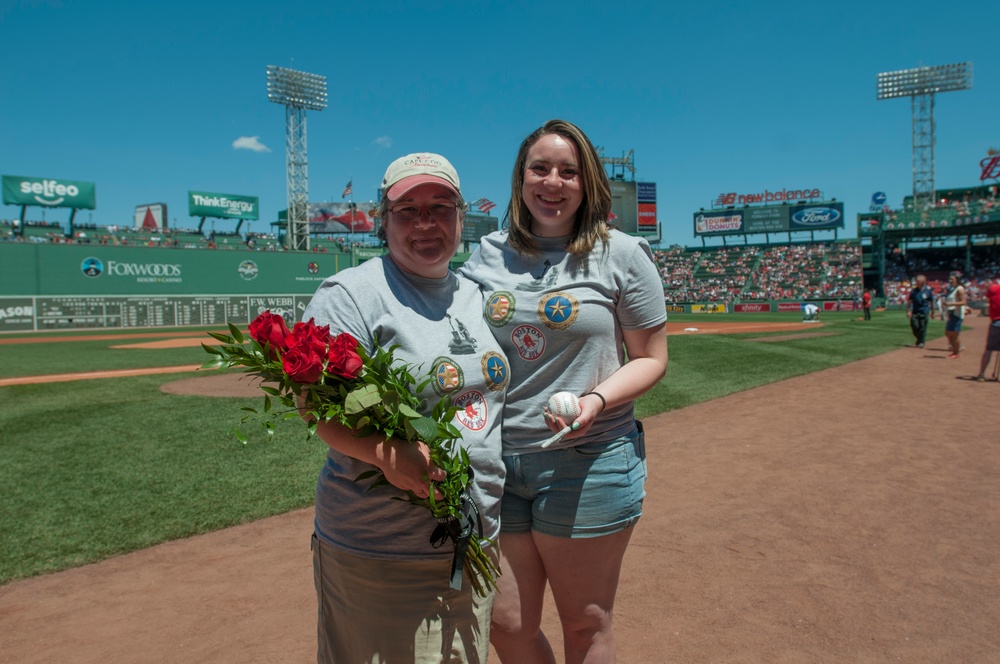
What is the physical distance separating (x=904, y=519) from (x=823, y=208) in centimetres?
6012

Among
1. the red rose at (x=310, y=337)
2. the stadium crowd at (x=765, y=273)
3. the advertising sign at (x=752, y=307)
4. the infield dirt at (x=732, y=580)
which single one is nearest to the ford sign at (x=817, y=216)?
the stadium crowd at (x=765, y=273)

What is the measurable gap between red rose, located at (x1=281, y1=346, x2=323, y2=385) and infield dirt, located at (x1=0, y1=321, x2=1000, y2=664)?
198 centimetres

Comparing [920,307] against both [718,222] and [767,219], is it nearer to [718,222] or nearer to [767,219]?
[767,219]

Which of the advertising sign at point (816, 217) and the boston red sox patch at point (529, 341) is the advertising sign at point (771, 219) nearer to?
the advertising sign at point (816, 217)

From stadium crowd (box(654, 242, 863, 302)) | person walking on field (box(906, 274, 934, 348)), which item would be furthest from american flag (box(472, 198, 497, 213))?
person walking on field (box(906, 274, 934, 348))

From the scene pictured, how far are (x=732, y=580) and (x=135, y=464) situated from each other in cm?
544

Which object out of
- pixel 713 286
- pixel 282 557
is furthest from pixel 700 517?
pixel 713 286

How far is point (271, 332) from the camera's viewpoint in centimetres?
156

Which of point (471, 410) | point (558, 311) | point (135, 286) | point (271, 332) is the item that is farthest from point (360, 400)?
point (135, 286)

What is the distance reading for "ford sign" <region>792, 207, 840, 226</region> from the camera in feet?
185

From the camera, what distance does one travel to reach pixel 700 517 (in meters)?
4.62

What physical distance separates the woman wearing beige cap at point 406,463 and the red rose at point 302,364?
0.53 ft

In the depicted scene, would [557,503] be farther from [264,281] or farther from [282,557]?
[264,281]

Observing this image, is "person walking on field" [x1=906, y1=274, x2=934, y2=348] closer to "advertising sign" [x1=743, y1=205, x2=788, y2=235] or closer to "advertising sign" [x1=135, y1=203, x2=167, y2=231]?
"advertising sign" [x1=743, y1=205, x2=788, y2=235]
